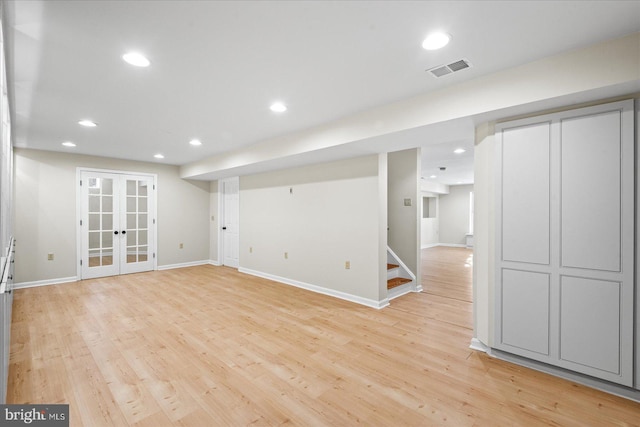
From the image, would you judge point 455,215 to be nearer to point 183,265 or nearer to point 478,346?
point 478,346

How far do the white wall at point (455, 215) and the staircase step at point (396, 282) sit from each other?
7694 millimetres

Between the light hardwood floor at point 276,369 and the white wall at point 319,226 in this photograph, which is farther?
the white wall at point 319,226

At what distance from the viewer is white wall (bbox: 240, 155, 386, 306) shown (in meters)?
4.21

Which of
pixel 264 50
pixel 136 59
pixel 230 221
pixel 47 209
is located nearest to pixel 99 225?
pixel 47 209

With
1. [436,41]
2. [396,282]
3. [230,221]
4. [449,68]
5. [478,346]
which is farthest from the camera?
[230,221]

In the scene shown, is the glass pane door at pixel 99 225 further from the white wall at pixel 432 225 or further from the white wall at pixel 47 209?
the white wall at pixel 432 225

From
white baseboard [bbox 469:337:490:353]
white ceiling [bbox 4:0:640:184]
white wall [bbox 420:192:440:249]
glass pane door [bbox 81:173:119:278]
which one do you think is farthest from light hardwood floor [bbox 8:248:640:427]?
white wall [bbox 420:192:440:249]

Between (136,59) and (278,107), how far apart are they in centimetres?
138

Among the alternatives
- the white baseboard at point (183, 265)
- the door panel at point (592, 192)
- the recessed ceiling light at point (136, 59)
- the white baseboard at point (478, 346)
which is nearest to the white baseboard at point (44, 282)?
the white baseboard at point (183, 265)

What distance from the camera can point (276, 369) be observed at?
249 cm

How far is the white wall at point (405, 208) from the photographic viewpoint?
16.6ft

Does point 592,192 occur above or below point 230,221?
above

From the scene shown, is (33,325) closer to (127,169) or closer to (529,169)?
(127,169)

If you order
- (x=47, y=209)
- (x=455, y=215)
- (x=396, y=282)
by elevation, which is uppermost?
Answer: (x=47, y=209)
